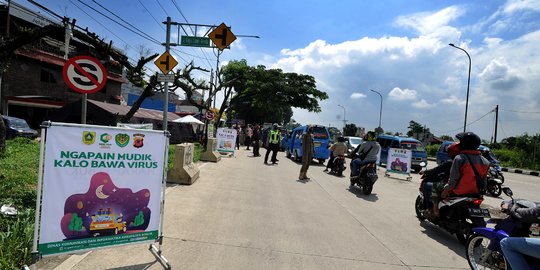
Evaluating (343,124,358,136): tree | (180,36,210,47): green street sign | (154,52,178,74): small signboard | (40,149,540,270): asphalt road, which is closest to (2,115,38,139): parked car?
(180,36,210,47): green street sign

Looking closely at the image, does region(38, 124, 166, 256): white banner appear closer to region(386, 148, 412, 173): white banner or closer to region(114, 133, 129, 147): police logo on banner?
region(114, 133, 129, 147): police logo on banner

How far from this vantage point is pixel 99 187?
3.85 metres

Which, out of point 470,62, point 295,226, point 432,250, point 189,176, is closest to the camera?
point 432,250

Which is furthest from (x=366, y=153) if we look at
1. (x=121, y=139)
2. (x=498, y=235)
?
(x=121, y=139)

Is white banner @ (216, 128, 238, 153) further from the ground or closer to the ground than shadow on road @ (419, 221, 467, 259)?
further from the ground

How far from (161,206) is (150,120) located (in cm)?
2704

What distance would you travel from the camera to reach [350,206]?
853 centimetres

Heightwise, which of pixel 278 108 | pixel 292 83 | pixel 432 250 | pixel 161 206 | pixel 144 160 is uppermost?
pixel 292 83

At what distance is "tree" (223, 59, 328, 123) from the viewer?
42.9m

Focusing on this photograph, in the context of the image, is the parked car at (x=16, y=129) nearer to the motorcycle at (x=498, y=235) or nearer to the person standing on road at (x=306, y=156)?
the person standing on road at (x=306, y=156)

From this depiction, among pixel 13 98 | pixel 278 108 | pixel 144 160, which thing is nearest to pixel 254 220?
pixel 144 160

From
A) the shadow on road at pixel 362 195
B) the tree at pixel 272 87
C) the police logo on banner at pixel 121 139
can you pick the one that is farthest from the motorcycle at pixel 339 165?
the tree at pixel 272 87

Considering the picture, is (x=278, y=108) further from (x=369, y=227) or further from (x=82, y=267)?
(x=82, y=267)

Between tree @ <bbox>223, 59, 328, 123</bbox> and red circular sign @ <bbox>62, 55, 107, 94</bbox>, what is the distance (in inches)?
1385
